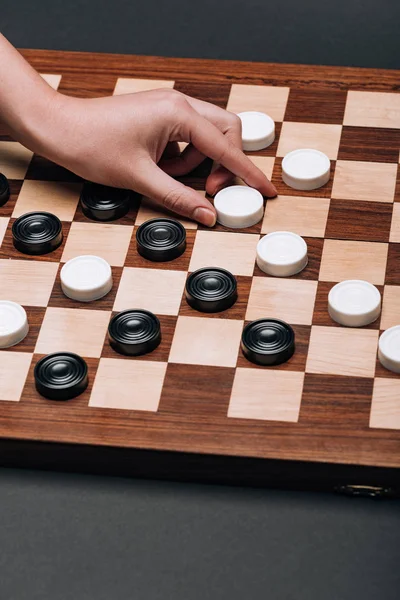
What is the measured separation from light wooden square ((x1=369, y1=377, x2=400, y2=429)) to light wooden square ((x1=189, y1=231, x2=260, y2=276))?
0.46 meters

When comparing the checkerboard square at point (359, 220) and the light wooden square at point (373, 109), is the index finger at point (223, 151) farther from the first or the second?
the light wooden square at point (373, 109)

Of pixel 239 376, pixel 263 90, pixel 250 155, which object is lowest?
pixel 239 376

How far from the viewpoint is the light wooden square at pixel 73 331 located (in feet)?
9.27

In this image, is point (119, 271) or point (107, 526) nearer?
point (107, 526)

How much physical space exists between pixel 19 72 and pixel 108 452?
111 centimetres

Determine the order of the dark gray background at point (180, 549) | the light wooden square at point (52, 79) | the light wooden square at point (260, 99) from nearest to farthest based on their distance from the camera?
the dark gray background at point (180, 549) → the light wooden square at point (260, 99) → the light wooden square at point (52, 79)

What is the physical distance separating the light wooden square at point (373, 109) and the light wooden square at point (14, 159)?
A: 2.79ft

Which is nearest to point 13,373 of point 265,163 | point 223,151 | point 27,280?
point 27,280

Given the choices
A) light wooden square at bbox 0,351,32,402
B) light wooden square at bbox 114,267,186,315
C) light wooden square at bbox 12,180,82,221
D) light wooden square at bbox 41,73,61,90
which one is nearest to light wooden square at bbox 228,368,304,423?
light wooden square at bbox 114,267,186,315

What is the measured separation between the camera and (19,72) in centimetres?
324

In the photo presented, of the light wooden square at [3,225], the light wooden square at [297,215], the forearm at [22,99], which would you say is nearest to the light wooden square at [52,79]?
the forearm at [22,99]

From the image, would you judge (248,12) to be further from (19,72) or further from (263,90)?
(19,72)

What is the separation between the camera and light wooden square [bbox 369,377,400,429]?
262cm

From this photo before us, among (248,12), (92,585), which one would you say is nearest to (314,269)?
(92,585)
